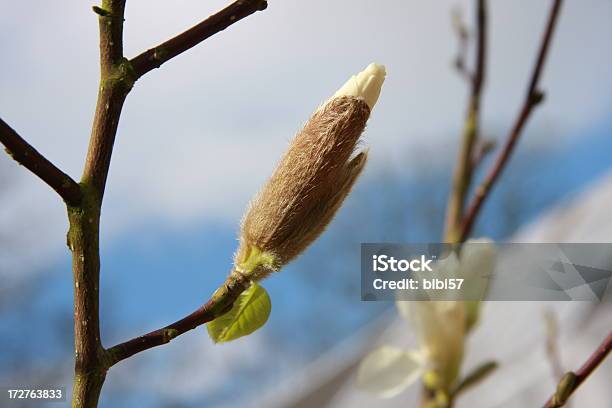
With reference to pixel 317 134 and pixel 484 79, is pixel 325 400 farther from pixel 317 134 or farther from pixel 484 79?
pixel 317 134

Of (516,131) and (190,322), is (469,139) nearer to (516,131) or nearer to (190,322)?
(516,131)

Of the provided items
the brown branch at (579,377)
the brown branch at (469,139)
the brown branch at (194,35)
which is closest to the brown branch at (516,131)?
the brown branch at (469,139)

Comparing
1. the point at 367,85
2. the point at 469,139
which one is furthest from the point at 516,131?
the point at 367,85

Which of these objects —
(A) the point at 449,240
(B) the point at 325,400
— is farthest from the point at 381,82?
(B) the point at 325,400

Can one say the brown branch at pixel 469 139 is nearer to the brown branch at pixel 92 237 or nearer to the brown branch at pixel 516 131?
the brown branch at pixel 516 131

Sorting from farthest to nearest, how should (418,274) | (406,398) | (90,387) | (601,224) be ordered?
(601,224) → (406,398) → (418,274) → (90,387)

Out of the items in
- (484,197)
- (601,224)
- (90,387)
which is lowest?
(90,387)
